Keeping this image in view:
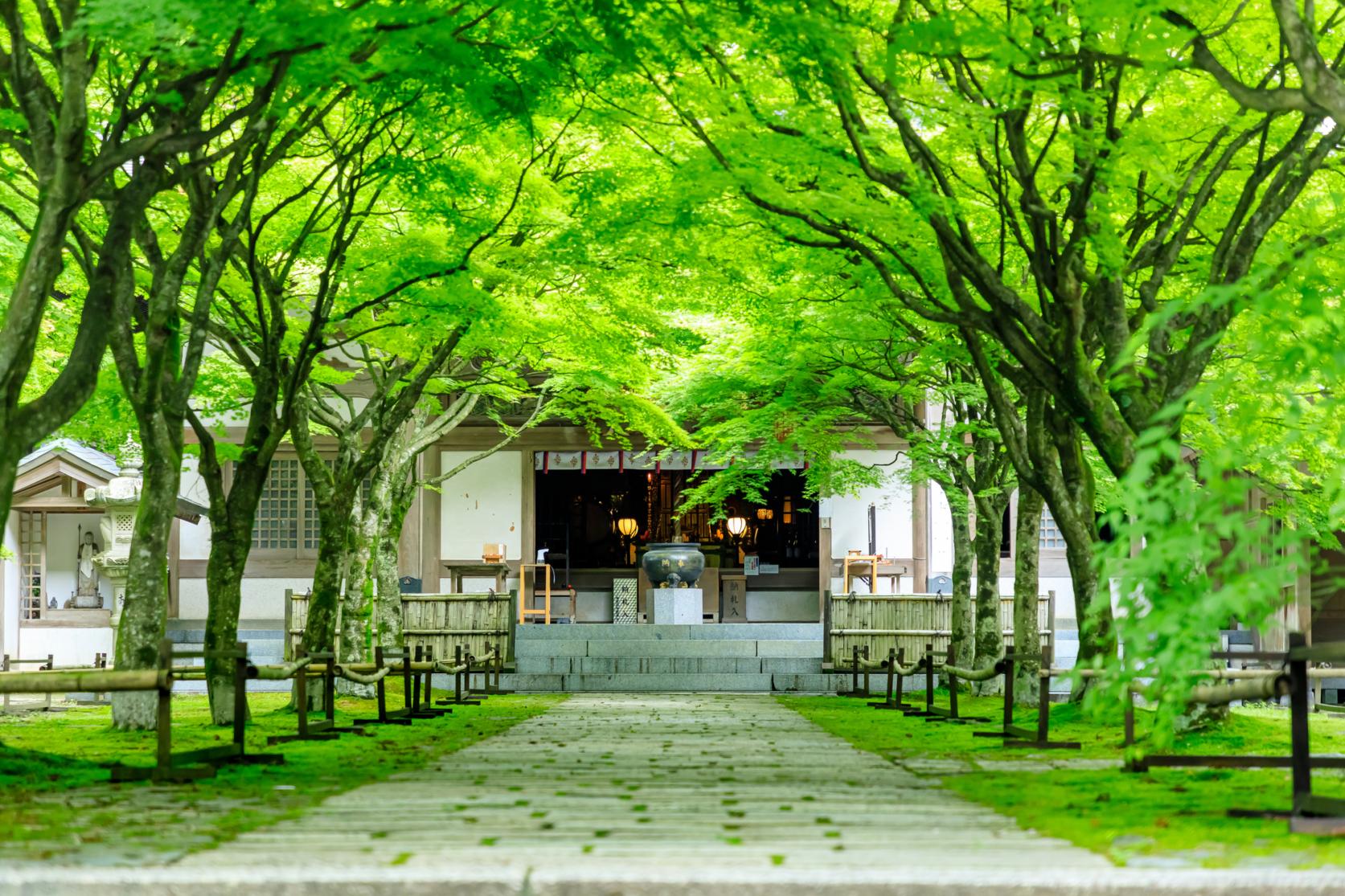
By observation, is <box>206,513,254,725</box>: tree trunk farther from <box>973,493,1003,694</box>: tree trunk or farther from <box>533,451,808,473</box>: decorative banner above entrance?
<box>533,451,808,473</box>: decorative banner above entrance

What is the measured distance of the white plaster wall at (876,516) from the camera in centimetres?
3002

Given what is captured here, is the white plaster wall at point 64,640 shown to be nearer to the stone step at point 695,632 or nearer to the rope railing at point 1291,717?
the stone step at point 695,632

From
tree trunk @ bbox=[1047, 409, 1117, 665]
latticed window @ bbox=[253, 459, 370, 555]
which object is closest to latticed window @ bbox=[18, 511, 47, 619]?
latticed window @ bbox=[253, 459, 370, 555]

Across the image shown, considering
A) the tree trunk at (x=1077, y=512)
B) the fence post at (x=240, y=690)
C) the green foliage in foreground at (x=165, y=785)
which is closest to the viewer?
the green foliage in foreground at (x=165, y=785)

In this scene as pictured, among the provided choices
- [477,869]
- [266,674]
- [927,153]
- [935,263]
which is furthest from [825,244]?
[477,869]

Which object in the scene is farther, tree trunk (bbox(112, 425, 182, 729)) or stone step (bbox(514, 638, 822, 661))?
stone step (bbox(514, 638, 822, 661))

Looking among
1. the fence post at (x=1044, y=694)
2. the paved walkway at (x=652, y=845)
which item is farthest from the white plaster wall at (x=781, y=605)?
the paved walkway at (x=652, y=845)

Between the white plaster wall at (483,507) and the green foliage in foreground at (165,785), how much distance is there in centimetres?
1321

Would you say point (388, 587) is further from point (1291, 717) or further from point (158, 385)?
point (1291, 717)

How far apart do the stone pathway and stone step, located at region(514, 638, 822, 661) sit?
1331 centimetres

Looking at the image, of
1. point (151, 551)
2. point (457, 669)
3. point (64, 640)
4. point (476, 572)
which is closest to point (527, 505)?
point (476, 572)

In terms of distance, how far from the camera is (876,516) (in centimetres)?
3014

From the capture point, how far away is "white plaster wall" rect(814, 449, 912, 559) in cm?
3002

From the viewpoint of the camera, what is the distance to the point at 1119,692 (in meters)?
6.17
